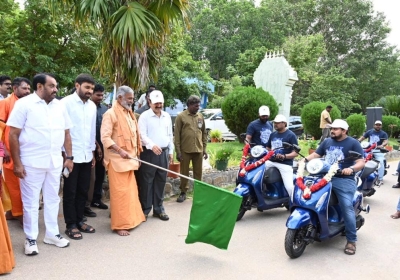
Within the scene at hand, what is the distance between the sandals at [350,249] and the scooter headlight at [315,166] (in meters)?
1.06

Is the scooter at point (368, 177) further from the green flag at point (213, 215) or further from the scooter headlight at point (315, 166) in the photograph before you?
the green flag at point (213, 215)

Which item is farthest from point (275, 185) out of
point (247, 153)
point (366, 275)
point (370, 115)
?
point (370, 115)

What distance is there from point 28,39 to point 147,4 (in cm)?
534

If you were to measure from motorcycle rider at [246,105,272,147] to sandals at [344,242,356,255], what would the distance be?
225 centimetres

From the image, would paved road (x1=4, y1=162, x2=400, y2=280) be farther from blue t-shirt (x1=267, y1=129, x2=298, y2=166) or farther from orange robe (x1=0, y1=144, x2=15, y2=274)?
blue t-shirt (x1=267, y1=129, x2=298, y2=166)

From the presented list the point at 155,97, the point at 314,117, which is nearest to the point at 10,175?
the point at 155,97

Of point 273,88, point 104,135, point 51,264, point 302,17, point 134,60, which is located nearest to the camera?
point 51,264

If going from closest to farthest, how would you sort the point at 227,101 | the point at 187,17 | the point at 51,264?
the point at 51,264
the point at 187,17
the point at 227,101

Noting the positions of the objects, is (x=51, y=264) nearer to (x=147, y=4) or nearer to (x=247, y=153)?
(x=247, y=153)

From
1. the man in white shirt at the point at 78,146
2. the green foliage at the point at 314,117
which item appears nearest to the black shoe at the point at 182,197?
the man in white shirt at the point at 78,146

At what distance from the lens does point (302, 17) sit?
30.2m

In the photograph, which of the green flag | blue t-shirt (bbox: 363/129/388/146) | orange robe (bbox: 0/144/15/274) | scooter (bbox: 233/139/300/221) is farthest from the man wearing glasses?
blue t-shirt (bbox: 363/129/388/146)

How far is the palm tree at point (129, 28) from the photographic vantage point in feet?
19.6

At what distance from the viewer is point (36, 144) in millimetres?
3871
